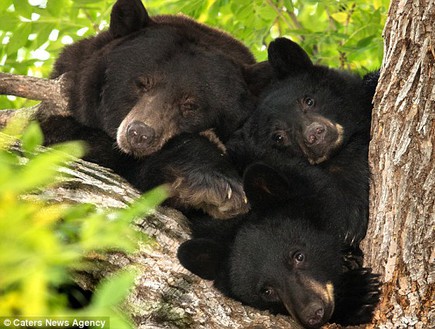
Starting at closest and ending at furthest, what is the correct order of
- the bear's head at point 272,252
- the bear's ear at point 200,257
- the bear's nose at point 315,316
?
the bear's nose at point 315,316 → the bear's ear at point 200,257 → the bear's head at point 272,252

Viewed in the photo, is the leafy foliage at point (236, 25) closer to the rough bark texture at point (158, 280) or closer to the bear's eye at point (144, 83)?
the bear's eye at point (144, 83)

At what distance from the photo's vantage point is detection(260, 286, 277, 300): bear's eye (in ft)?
13.8

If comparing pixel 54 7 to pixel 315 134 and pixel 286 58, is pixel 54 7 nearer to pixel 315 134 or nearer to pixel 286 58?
pixel 286 58

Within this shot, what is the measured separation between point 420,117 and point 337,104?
1.82 metres

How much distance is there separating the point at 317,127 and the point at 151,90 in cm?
150

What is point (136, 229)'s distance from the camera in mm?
3883

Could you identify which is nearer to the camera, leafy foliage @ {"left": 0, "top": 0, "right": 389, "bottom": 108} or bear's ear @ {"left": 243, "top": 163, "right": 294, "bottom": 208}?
bear's ear @ {"left": 243, "top": 163, "right": 294, "bottom": 208}

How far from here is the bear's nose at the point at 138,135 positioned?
5078 millimetres

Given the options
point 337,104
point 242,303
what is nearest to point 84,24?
point 337,104

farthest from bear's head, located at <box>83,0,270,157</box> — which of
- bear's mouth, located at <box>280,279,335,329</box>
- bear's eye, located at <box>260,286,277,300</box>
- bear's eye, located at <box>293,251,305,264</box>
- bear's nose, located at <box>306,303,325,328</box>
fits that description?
bear's nose, located at <box>306,303,325,328</box>

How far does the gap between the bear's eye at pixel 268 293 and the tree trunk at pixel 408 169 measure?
0.74 metres

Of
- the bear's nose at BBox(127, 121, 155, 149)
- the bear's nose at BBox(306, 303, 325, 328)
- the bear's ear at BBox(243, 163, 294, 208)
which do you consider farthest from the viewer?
the bear's nose at BBox(127, 121, 155, 149)

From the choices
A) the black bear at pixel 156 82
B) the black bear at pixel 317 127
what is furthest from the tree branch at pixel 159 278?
the black bear at pixel 156 82

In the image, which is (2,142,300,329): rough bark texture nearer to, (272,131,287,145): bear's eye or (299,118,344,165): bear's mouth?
(299,118,344,165): bear's mouth
